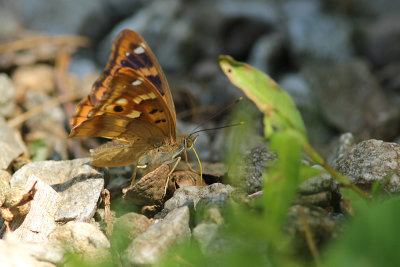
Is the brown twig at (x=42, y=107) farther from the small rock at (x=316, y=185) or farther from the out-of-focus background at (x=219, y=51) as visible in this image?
the small rock at (x=316, y=185)

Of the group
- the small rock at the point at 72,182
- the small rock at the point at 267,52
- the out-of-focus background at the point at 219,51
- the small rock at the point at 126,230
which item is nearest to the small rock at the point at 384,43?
the out-of-focus background at the point at 219,51

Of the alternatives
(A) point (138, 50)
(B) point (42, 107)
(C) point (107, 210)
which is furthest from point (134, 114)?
(B) point (42, 107)

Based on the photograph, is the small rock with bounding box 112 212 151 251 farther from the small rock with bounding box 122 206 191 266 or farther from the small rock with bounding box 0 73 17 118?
the small rock with bounding box 0 73 17 118

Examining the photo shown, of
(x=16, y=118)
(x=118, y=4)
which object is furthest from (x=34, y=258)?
(x=118, y=4)

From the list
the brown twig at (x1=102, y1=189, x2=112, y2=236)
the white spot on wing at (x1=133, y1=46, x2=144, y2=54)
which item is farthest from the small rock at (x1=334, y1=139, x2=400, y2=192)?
the white spot on wing at (x1=133, y1=46, x2=144, y2=54)

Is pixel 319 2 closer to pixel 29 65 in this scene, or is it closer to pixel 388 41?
pixel 388 41

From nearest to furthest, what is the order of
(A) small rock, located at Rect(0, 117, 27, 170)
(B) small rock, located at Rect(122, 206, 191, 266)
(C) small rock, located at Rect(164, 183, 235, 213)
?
(B) small rock, located at Rect(122, 206, 191, 266) < (C) small rock, located at Rect(164, 183, 235, 213) < (A) small rock, located at Rect(0, 117, 27, 170)
